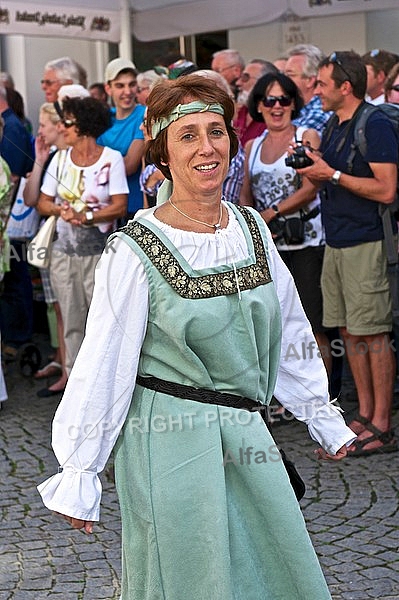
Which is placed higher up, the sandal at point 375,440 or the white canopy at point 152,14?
the white canopy at point 152,14

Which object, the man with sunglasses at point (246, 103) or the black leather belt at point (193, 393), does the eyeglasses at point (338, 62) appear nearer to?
the man with sunglasses at point (246, 103)

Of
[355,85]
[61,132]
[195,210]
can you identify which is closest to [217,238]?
[195,210]

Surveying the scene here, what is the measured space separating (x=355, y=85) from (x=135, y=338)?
140 inches

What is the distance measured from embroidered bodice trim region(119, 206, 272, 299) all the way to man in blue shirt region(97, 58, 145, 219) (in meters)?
4.58

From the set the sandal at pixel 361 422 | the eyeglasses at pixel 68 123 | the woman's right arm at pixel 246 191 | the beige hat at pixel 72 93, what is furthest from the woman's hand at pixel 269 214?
the beige hat at pixel 72 93

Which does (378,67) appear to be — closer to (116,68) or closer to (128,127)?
(128,127)

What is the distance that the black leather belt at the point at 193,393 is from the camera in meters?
3.10

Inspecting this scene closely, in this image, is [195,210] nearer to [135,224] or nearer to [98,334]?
[135,224]

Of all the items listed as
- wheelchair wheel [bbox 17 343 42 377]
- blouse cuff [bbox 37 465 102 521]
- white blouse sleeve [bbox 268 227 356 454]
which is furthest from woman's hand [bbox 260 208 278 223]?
blouse cuff [bbox 37 465 102 521]

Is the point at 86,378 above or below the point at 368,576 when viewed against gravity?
above

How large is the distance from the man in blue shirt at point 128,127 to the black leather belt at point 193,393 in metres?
4.63

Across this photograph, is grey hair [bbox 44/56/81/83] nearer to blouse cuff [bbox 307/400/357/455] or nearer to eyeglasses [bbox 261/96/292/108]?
eyeglasses [bbox 261/96/292/108]

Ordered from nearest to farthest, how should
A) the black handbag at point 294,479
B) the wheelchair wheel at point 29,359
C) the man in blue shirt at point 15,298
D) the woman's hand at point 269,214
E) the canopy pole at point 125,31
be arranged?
the black handbag at point 294,479, the woman's hand at point 269,214, the wheelchair wheel at point 29,359, the man in blue shirt at point 15,298, the canopy pole at point 125,31

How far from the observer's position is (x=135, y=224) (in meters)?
3.17
